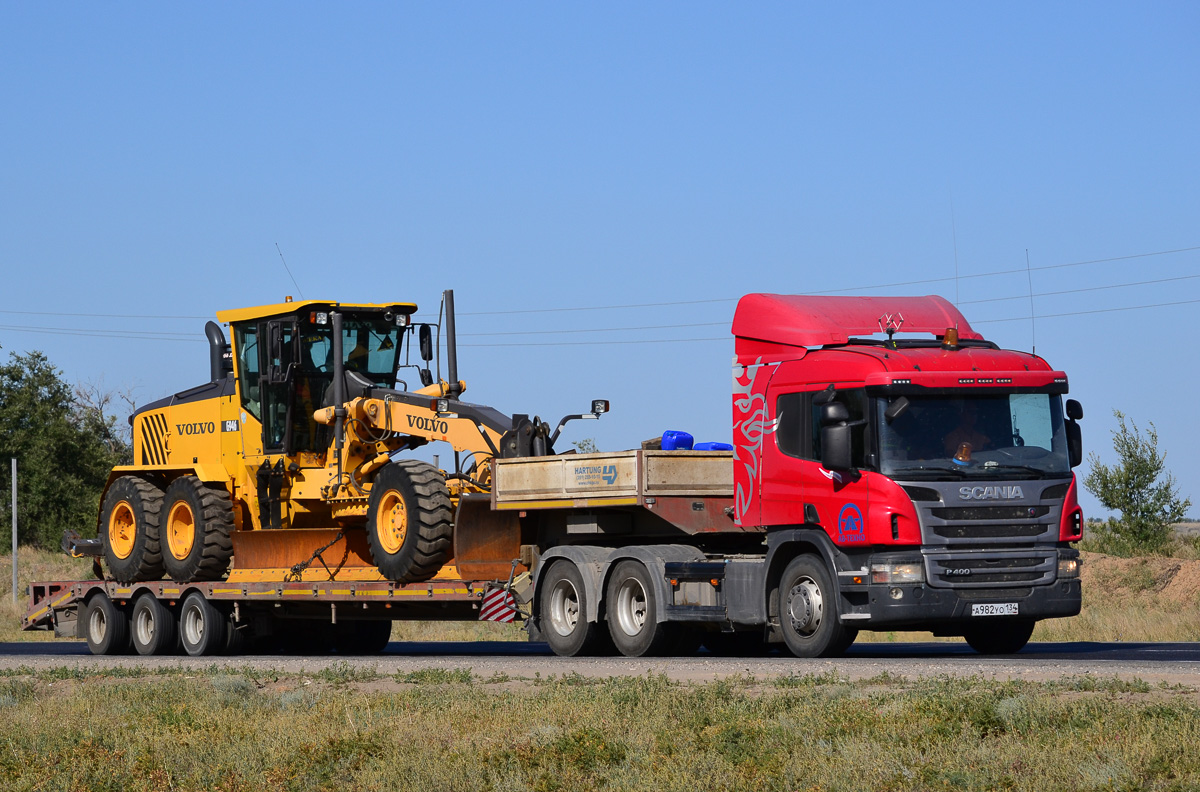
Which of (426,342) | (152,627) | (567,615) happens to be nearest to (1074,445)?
(567,615)

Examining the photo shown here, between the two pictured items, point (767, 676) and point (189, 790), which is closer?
point (189, 790)

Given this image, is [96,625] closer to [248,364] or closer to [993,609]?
[248,364]

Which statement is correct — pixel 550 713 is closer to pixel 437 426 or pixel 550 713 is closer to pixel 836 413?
pixel 836 413

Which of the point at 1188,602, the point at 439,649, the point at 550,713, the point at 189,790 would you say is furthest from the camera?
the point at 1188,602

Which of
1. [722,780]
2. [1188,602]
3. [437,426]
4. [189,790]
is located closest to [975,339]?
[437,426]

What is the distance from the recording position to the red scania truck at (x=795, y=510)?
16.2m

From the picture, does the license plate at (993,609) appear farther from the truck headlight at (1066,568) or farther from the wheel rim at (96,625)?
the wheel rim at (96,625)

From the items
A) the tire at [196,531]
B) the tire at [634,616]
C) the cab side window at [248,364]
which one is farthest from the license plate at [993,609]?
the cab side window at [248,364]

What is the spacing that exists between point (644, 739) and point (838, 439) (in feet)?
19.6

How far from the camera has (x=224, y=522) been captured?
23547mm

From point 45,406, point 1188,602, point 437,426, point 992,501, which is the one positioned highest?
point 45,406

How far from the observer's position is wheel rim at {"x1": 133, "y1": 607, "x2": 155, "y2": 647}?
973 inches

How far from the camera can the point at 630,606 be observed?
18.8 m

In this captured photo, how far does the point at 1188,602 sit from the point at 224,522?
69.2 feet
